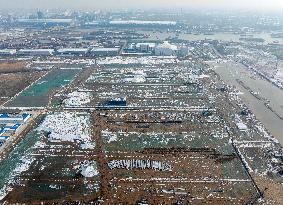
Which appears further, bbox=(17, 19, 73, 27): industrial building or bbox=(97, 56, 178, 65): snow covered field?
bbox=(17, 19, 73, 27): industrial building

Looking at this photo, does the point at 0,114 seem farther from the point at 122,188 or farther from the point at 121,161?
the point at 122,188

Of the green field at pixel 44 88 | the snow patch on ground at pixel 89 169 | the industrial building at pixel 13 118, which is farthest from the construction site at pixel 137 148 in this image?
the industrial building at pixel 13 118

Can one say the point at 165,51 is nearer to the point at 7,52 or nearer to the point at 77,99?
the point at 77,99

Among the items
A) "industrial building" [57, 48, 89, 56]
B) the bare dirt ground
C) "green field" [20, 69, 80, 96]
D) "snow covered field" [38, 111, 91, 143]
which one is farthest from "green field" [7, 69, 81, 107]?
the bare dirt ground

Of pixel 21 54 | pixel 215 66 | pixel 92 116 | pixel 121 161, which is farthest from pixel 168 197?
pixel 21 54

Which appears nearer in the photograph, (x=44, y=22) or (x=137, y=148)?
(x=137, y=148)

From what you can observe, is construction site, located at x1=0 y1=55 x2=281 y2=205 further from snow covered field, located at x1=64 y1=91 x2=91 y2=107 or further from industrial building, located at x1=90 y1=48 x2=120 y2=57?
industrial building, located at x1=90 y1=48 x2=120 y2=57

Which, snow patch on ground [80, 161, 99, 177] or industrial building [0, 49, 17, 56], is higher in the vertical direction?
industrial building [0, 49, 17, 56]

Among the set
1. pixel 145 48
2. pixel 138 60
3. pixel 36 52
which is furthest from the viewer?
pixel 145 48

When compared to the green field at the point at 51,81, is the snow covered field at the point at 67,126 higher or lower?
lower

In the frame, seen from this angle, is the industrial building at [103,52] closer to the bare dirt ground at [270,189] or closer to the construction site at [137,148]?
the construction site at [137,148]

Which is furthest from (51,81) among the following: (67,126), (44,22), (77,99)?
(44,22)

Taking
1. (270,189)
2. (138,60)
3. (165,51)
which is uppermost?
(165,51)
